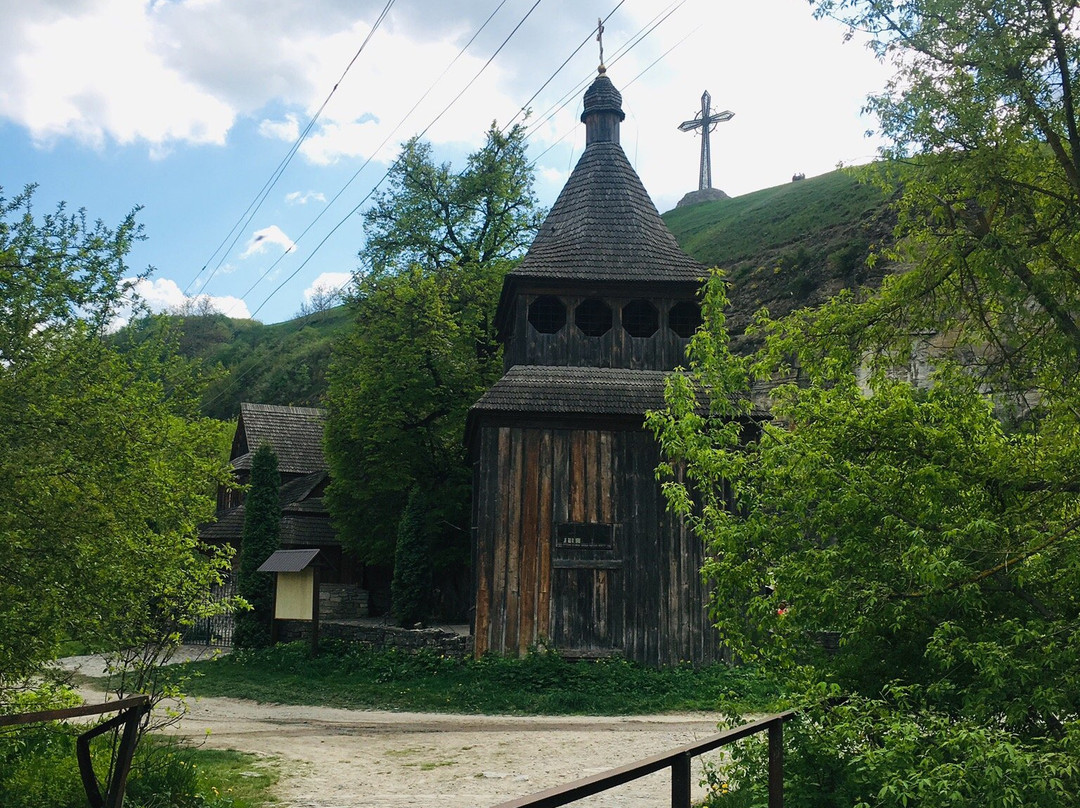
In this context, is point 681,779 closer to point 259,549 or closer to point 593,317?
point 593,317

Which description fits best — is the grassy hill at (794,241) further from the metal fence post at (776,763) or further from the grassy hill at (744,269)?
the metal fence post at (776,763)

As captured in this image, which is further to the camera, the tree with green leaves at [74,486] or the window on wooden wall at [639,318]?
the window on wooden wall at [639,318]

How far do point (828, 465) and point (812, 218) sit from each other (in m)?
48.0

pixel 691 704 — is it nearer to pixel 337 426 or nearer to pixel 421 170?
pixel 337 426

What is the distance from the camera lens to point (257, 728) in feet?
44.4

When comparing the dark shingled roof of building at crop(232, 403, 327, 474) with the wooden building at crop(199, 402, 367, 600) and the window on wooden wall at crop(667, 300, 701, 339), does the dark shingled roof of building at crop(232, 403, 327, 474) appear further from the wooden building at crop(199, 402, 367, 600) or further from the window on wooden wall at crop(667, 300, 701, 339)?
the window on wooden wall at crop(667, 300, 701, 339)

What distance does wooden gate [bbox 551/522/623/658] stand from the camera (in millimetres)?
16719

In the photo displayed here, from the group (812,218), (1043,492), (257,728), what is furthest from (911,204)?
(812,218)

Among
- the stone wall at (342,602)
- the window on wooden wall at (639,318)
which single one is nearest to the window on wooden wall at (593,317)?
the window on wooden wall at (639,318)

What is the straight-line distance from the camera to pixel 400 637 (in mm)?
19312

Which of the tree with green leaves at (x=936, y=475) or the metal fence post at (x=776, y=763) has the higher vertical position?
the tree with green leaves at (x=936, y=475)

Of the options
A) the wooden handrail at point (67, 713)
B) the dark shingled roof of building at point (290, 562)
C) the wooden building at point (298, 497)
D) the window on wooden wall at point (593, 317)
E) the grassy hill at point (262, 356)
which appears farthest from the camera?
the grassy hill at point (262, 356)

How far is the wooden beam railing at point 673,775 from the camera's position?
2895mm

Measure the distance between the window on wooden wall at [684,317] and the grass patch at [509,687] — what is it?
679cm
